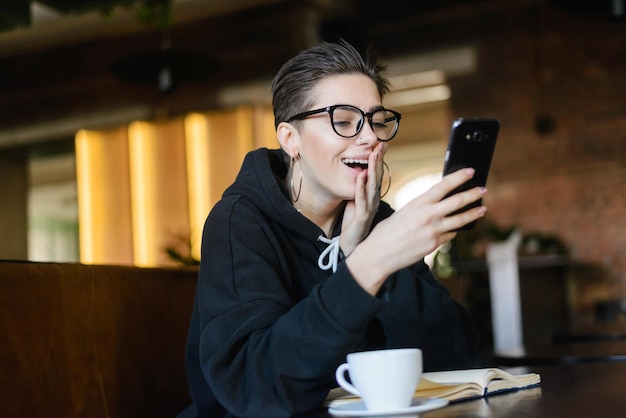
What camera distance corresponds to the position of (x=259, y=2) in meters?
6.98

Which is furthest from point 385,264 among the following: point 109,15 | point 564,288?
point 564,288

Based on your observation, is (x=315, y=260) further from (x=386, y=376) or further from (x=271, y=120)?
(x=271, y=120)

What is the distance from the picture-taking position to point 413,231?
3.23 feet

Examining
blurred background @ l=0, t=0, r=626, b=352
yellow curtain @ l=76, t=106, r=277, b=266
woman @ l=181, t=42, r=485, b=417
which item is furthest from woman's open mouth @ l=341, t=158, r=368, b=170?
yellow curtain @ l=76, t=106, r=277, b=266

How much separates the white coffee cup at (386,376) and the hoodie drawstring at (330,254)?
18.1 inches

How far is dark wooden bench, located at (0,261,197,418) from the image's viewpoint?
1311mm

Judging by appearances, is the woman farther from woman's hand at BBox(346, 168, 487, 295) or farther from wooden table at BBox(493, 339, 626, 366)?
wooden table at BBox(493, 339, 626, 366)

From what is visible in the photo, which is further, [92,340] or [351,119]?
[92,340]

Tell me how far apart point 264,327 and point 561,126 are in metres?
6.00

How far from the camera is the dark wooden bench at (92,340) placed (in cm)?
131

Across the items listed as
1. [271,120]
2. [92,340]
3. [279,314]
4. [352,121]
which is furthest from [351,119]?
[271,120]

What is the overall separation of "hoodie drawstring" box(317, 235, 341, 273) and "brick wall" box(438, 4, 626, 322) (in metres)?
5.45

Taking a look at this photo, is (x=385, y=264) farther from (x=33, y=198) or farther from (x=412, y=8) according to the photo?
(x=33, y=198)

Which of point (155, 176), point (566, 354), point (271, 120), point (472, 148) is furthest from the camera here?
point (155, 176)
